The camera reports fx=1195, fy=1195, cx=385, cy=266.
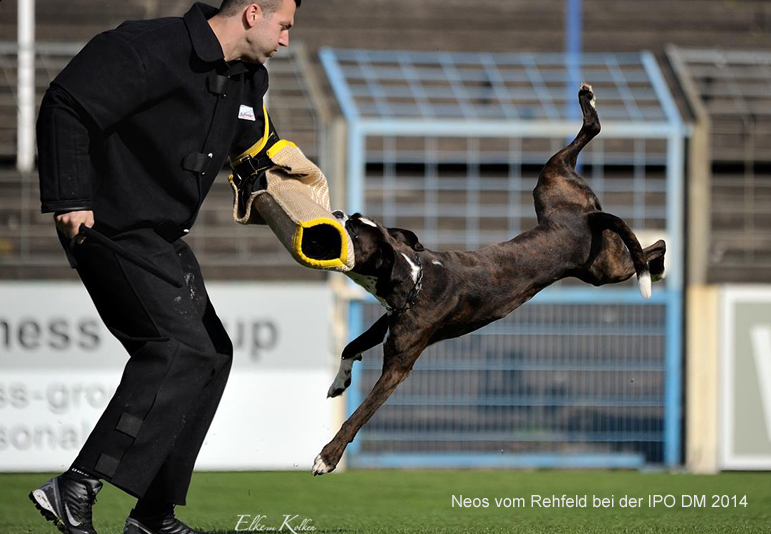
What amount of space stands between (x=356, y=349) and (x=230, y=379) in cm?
262

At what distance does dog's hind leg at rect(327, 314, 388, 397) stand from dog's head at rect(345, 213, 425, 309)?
A: 21 cm

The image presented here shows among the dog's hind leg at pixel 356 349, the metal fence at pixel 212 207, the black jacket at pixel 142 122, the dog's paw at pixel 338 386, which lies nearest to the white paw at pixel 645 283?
the dog's hind leg at pixel 356 349

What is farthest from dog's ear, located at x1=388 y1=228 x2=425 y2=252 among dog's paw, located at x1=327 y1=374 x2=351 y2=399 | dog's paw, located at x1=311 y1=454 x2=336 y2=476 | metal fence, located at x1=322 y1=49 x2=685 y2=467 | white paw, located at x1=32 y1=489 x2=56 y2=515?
metal fence, located at x1=322 y1=49 x2=685 y2=467

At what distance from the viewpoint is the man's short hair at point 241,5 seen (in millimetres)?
3668

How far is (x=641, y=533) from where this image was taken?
4363 mm

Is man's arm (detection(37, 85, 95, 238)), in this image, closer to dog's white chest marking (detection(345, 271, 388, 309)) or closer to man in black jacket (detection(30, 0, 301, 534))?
man in black jacket (detection(30, 0, 301, 534))

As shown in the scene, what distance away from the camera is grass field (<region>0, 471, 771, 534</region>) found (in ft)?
15.3

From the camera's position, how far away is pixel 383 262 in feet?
13.5

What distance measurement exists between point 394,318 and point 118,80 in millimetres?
1277

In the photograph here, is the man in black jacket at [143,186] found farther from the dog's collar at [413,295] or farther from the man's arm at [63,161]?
the dog's collar at [413,295]

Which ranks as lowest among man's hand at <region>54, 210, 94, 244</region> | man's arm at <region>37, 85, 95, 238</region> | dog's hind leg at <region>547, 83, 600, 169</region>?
man's hand at <region>54, 210, 94, 244</region>

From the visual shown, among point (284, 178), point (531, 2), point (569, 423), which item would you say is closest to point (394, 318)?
point (284, 178)

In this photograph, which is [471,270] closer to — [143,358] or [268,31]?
[268,31]

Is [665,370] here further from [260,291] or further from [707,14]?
[707,14]
